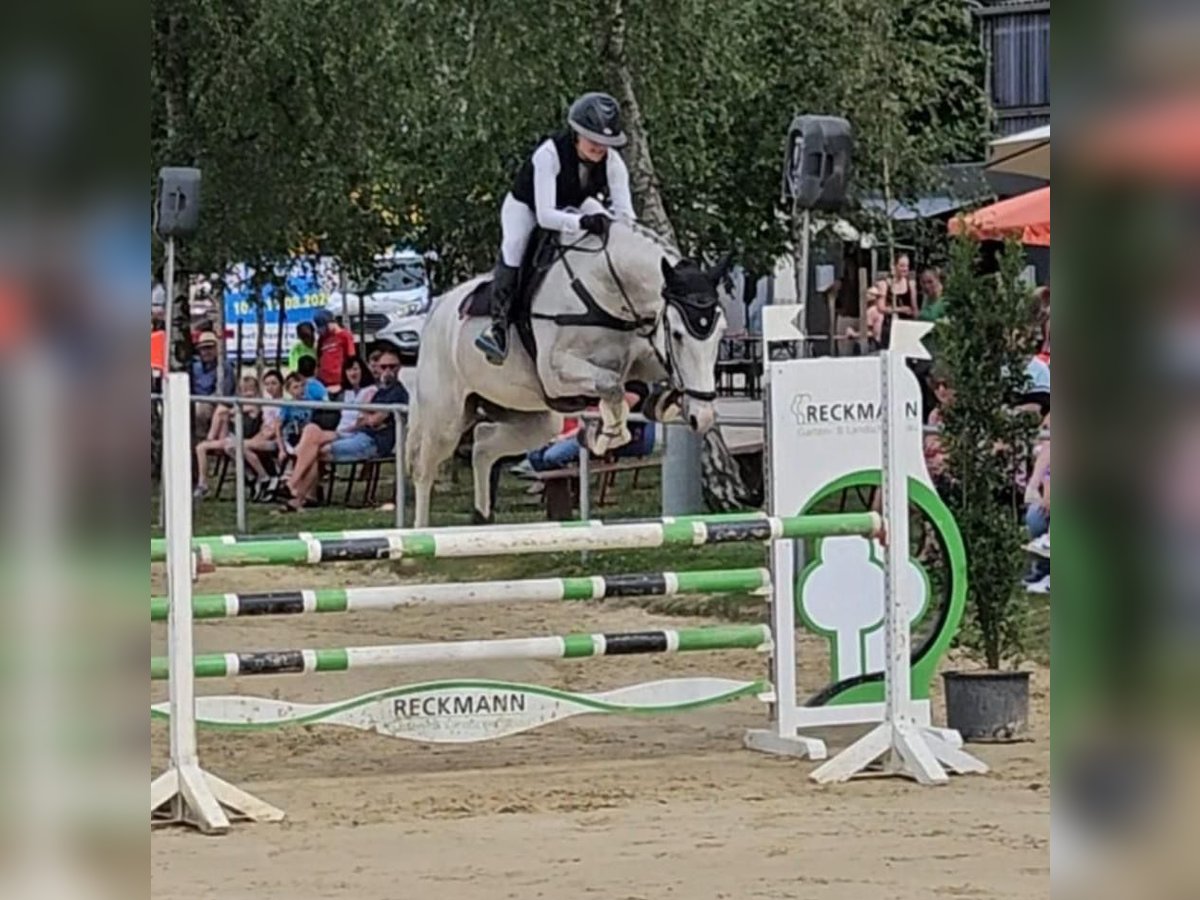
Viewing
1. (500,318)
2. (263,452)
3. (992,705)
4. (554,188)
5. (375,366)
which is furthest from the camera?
(375,366)

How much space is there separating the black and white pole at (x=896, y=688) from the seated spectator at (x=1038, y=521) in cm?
42

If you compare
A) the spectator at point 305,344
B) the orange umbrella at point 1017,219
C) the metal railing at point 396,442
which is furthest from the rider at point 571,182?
the spectator at point 305,344

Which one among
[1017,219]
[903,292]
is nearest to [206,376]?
[903,292]

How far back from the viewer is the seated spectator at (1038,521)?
6193 millimetres

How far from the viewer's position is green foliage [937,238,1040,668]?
596 centimetres

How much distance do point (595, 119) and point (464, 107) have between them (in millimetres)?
5047

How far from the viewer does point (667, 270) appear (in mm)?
6711

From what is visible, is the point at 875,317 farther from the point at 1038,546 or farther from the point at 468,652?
the point at 468,652

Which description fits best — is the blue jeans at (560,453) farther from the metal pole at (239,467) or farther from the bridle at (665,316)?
the bridle at (665,316)

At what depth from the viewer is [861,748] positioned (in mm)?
5578

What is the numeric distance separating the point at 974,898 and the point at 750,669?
330 centimetres

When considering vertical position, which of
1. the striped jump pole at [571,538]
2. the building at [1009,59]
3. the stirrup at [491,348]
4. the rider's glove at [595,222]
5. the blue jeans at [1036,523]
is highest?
the building at [1009,59]

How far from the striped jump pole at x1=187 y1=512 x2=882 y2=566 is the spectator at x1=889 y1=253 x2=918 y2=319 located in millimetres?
6862
